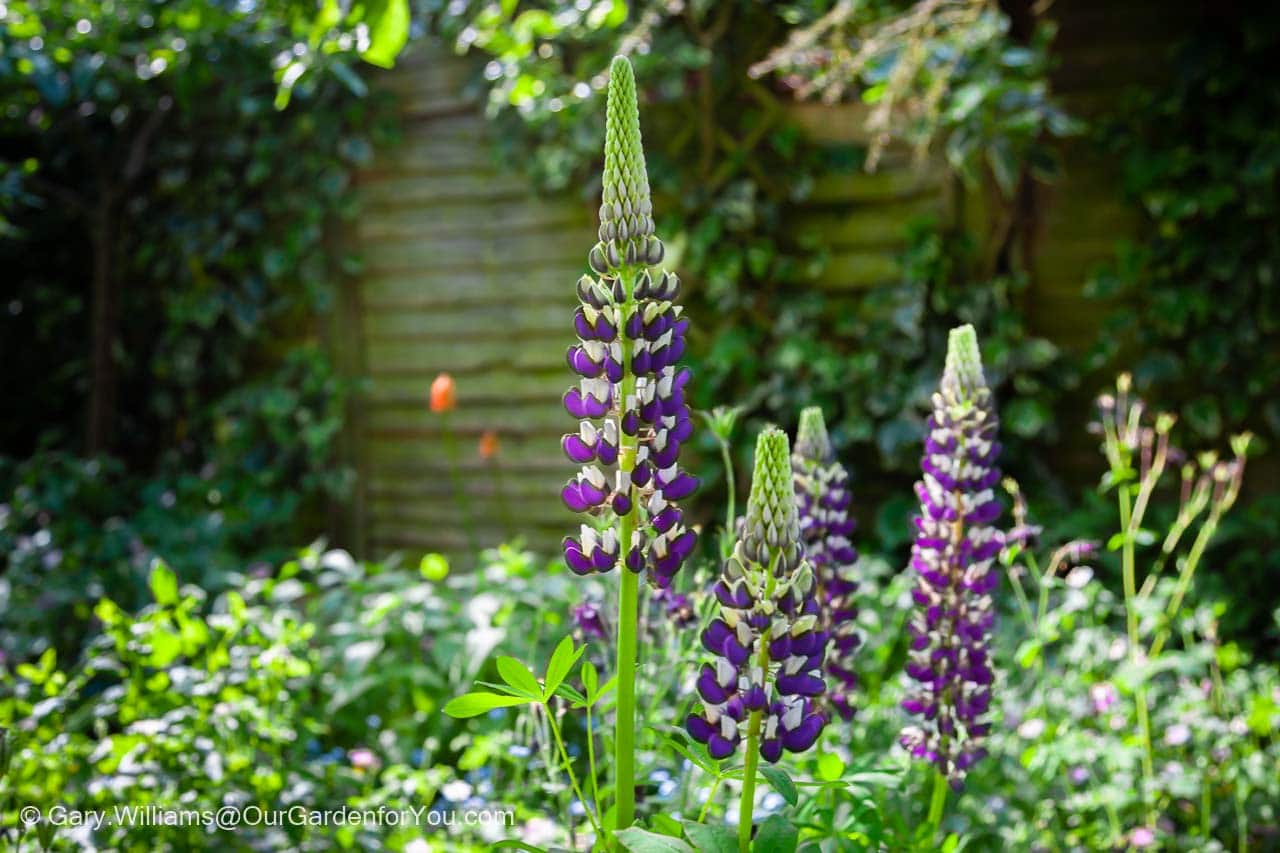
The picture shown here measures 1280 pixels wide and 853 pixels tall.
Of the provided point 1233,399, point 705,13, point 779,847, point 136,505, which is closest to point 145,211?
point 136,505

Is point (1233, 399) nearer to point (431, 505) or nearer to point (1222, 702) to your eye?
point (1222, 702)

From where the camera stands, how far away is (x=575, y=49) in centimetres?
395

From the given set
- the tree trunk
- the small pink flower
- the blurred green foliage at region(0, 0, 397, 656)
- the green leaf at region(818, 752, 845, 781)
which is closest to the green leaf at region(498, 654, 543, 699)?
the green leaf at region(818, 752, 845, 781)

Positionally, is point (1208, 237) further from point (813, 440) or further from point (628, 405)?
point (628, 405)

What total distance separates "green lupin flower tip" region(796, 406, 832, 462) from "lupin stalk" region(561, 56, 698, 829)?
43 centimetres

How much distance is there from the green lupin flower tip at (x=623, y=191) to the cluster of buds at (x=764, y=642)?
0.75ft

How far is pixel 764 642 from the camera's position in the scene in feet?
3.68

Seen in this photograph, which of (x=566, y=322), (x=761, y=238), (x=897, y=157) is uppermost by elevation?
(x=897, y=157)

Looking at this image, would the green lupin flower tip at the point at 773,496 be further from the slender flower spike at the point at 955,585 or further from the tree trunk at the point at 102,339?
the tree trunk at the point at 102,339

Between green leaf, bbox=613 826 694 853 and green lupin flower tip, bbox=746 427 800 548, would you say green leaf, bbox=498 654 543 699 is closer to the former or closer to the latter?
green leaf, bbox=613 826 694 853

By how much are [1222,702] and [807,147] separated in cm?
214

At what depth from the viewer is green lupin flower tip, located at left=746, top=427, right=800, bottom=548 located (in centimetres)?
107

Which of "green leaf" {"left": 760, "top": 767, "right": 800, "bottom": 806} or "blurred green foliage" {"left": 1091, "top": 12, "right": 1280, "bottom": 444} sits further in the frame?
"blurred green foliage" {"left": 1091, "top": 12, "right": 1280, "bottom": 444}

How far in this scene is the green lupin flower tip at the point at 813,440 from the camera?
63.2 inches
